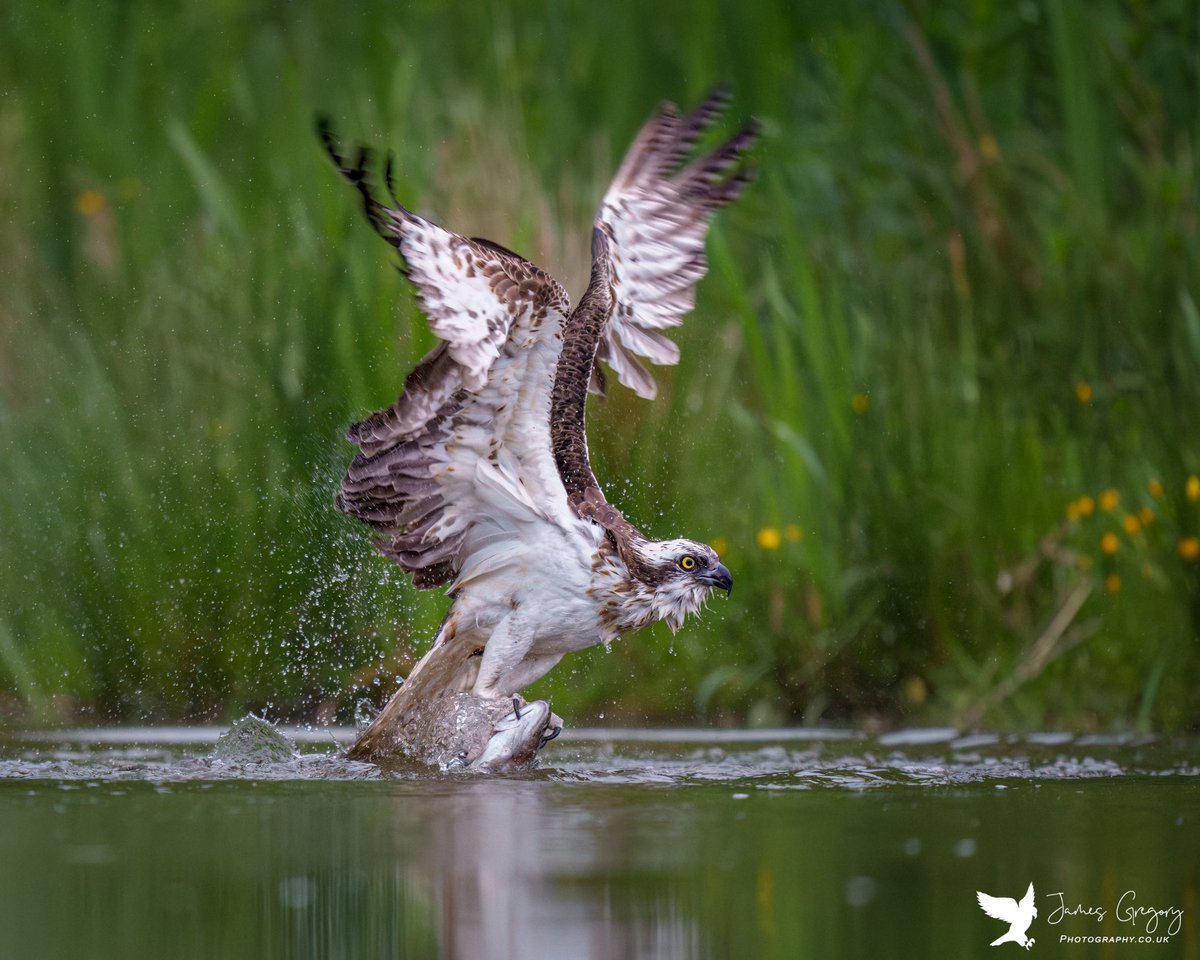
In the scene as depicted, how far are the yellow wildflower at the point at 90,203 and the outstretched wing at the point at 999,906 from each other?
6613mm

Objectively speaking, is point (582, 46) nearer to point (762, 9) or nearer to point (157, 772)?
point (762, 9)

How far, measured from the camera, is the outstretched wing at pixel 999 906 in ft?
A: 16.5

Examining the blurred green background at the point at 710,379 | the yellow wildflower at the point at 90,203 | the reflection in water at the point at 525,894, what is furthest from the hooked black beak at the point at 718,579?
the yellow wildflower at the point at 90,203

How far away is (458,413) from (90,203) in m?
4.11

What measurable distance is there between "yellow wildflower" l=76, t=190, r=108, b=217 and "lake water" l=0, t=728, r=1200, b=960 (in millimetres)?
3299

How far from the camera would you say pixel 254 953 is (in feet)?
15.1

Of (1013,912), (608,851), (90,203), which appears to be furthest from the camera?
(90,203)

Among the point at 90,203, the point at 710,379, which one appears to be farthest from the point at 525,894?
the point at 90,203

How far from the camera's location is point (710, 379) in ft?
30.8

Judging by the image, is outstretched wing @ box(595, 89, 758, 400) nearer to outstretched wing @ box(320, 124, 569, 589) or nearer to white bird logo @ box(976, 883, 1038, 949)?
outstretched wing @ box(320, 124, 569, 589)

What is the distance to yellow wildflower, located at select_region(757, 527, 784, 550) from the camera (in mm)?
8922

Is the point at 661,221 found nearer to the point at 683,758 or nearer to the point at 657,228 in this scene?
the point at 657,228

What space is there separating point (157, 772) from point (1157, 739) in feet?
13.0

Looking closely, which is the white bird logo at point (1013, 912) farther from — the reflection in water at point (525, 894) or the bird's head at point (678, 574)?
the bird's head at point (678, 574)
